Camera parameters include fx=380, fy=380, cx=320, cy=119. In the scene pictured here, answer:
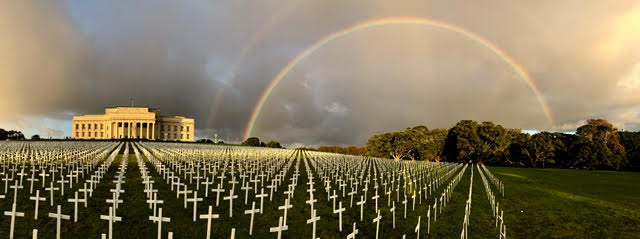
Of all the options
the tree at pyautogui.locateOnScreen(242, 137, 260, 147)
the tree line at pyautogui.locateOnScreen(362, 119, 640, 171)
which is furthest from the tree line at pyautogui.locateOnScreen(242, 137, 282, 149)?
the tree line at pyautogui.locateOnScreen(362, 119, 640, 171)

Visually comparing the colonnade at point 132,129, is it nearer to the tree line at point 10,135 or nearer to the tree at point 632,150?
the tree line at point 10,135

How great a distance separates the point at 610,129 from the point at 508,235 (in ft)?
244

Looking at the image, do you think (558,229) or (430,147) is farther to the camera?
(430,147)

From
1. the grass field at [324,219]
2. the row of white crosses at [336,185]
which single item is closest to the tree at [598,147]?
the row of white crosses at [336,185]

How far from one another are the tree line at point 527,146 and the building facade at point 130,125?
106 m

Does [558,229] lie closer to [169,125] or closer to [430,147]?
[430,147]

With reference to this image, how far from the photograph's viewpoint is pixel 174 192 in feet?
56.3

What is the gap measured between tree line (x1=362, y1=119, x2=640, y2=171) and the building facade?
106441mm

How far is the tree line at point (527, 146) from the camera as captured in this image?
6719cm

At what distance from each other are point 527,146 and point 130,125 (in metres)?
137

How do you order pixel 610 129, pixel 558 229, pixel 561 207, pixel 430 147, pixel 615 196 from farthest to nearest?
pixel 430 147 < pixel 610 129 < pixel 615 196 < pixel 561 207 < pixel 558 229

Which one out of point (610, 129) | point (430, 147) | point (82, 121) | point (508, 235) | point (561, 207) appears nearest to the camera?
point (508, 235)

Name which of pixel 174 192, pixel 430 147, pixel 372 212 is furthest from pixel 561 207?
pixel 430 147

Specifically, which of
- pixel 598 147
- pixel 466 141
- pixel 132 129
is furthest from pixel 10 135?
pixel 598 147
